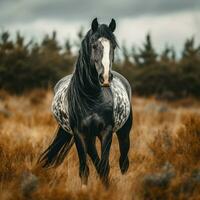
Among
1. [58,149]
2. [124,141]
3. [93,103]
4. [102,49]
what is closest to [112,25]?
[102,49]

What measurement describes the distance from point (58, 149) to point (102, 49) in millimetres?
2031

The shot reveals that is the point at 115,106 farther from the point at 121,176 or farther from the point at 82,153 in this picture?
the point at 121,176

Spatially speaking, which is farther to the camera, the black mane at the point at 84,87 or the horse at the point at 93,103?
the black mane at the point at 84,87

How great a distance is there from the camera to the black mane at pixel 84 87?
516 cm

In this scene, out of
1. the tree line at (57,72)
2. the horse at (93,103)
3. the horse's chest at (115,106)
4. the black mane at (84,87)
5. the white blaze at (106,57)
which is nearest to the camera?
the white blaze at (106,57)

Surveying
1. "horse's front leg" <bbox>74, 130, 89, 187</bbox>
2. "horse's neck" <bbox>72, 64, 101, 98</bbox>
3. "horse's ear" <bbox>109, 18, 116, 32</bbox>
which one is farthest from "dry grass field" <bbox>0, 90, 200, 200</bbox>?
"horse's ear" <bbox>109, 18, 116, 32</bbox>

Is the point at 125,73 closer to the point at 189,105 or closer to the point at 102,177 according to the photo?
the point at 189,105

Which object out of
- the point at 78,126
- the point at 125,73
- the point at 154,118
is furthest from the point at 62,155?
the point at 125,73

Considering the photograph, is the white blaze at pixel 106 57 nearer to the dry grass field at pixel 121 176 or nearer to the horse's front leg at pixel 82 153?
the horse's front leg at pixel 82 153

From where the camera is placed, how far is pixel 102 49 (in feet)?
15.8

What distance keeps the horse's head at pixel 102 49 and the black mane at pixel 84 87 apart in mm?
113

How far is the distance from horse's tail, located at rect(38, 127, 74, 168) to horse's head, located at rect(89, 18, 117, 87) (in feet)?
5.80

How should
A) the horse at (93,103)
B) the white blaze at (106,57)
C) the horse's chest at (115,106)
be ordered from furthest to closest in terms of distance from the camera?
1. the horse's chest at (115,106)
2. the horse at (93,103)
3. the white blaze at (106,57)

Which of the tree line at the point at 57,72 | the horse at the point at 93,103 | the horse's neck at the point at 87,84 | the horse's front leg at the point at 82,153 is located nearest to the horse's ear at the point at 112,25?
the horse at the point at 93,103
